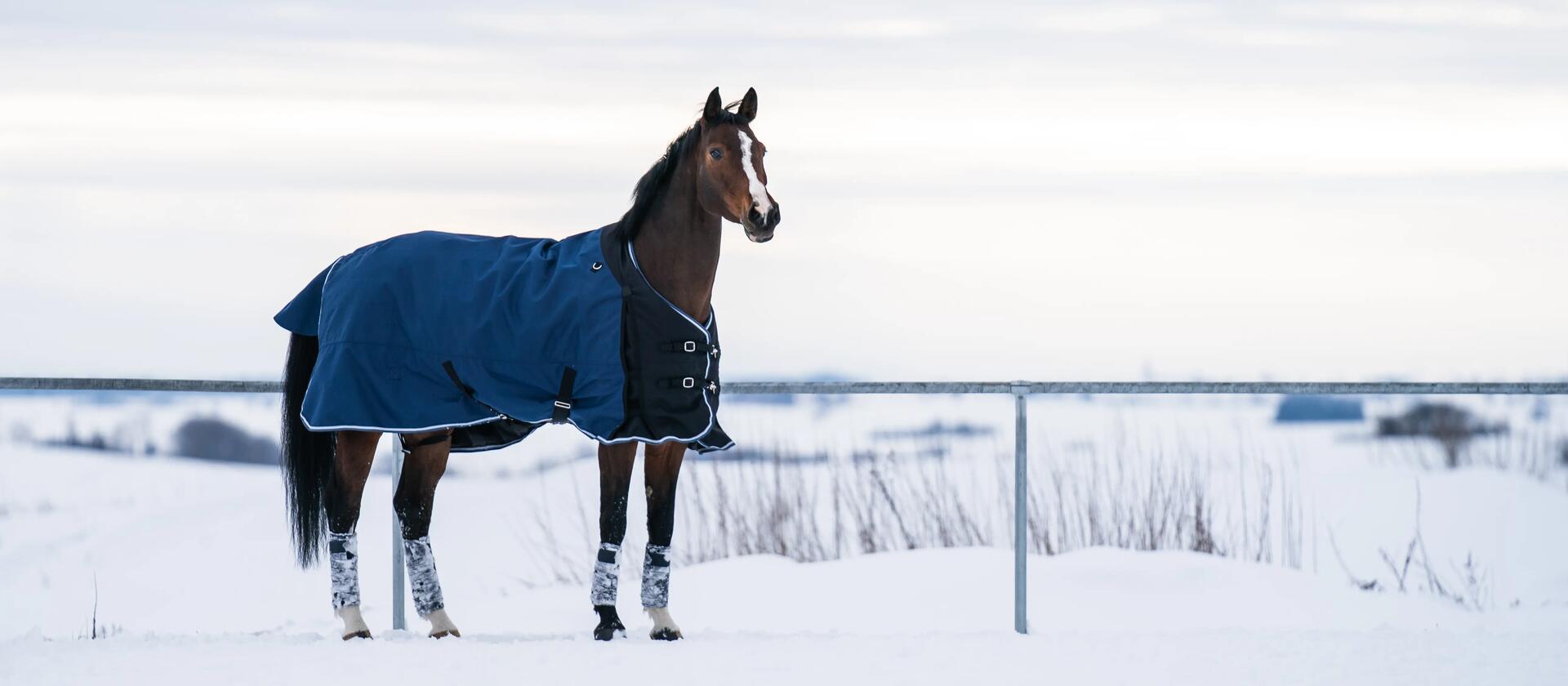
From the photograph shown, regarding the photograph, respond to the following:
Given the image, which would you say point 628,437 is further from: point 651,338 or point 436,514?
point 436,514

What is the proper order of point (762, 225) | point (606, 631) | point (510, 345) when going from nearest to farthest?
point (762, 225) → point (510, 345) → point (606, 631)

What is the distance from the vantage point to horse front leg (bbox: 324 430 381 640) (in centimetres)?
506

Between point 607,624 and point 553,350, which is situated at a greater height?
point 553,350

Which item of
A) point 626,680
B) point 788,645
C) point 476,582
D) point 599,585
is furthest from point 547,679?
point 476,582

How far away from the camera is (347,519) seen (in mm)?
5098

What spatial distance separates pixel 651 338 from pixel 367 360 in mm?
1039

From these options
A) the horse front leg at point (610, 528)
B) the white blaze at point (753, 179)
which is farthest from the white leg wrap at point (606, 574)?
the white blaze at point (753, 179)

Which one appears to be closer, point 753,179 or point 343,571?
point 753,179

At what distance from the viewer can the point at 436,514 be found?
36.1ft

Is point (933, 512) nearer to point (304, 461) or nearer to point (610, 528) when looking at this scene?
point (610, 528)

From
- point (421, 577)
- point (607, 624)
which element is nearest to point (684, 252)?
point (607, 624)

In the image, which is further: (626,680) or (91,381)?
(91,381)

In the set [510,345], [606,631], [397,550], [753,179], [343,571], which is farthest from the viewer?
[397,550]

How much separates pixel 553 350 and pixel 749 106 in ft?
3.50
